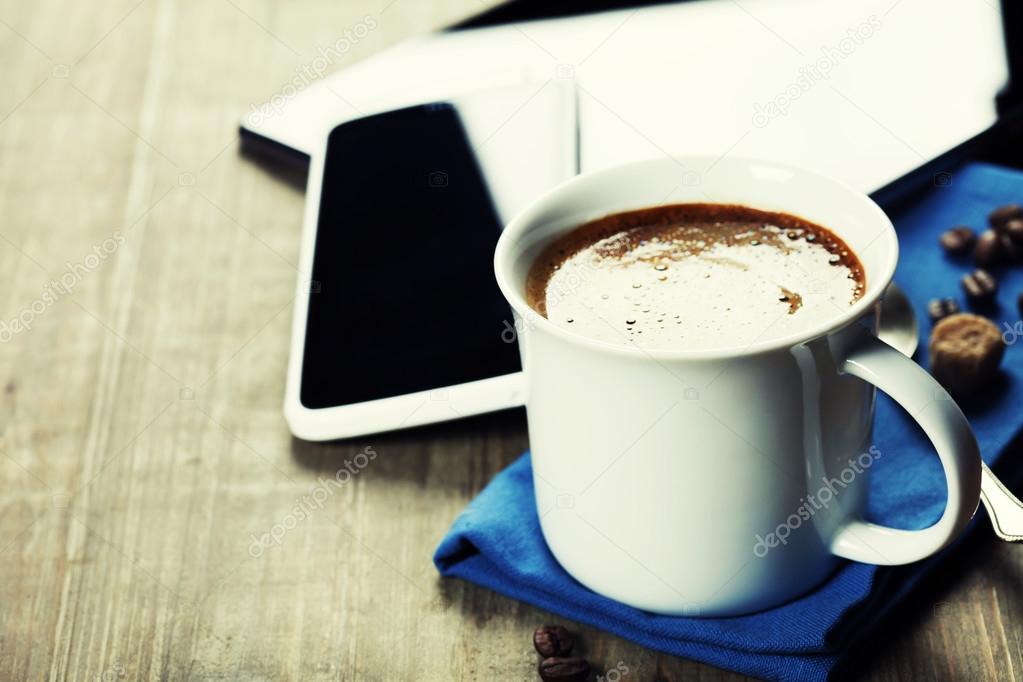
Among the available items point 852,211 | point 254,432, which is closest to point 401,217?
point 254,432

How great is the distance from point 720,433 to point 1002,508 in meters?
0.26

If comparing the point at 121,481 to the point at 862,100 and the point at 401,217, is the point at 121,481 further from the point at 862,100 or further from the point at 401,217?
the point at 862,100

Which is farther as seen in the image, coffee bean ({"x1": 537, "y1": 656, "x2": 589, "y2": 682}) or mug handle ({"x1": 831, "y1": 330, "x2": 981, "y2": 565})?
coffee bean ({"x1": 537, "y1": 656, "x2": 589, "y2": 682})

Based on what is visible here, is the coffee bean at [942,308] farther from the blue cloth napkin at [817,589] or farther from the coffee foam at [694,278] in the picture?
the coffee foam at [694,278]

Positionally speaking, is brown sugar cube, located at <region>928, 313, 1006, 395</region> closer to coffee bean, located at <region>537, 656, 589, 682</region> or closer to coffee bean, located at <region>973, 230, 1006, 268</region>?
coffee bean, located at <region>973, 230, 1006, 268</region>

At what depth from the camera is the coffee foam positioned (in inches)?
28.0

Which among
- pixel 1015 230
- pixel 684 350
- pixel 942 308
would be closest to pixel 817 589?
pixel 684 350

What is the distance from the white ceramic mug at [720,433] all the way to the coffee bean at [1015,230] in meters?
0.40

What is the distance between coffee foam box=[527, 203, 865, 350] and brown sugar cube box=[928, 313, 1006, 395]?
238 mm

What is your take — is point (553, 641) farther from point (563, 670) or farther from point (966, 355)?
point (966, 355)

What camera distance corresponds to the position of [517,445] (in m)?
0.97

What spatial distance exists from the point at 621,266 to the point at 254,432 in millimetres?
416

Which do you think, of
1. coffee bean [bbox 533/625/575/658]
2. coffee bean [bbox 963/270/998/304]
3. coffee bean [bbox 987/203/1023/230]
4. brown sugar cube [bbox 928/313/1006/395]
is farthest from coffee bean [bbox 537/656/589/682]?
coffee bean [bbox 987/203/1023/230]

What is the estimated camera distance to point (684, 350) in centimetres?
63
